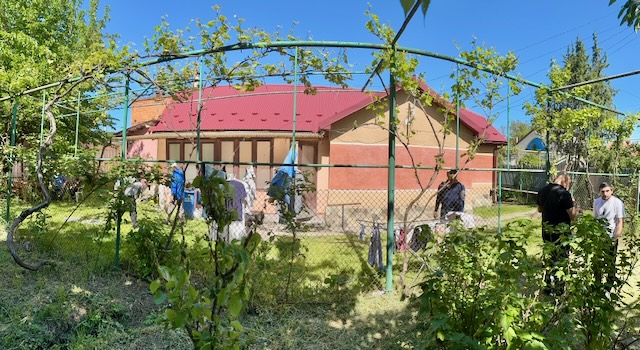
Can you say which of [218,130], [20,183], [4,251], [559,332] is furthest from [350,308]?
[218,130]

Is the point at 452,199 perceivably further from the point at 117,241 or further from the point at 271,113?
the point at 271,113

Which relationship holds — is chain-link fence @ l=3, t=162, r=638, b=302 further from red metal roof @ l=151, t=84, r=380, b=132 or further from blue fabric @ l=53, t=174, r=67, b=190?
red metal roof @ l=151, t=84, r=380, b=132

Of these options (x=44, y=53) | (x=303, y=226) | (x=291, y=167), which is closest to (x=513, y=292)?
(x=303, y=226)

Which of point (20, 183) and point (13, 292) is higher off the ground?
point (20, 183)

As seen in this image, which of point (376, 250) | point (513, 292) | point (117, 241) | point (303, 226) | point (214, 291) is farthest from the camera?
point (376, 250)

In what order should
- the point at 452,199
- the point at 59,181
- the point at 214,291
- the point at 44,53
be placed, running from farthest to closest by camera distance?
the point at 44,53 → the point at 59,181 → the point at 452,199 → the point at 214,291

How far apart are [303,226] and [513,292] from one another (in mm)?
2704

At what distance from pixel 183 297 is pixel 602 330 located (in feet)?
8.93

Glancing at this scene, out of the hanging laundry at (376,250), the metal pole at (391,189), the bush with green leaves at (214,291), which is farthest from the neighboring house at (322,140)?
the bush with green leaves at (214,291)

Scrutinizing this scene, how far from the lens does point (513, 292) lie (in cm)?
244

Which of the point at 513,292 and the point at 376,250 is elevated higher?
the point at 513,292

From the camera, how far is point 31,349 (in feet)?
10.4

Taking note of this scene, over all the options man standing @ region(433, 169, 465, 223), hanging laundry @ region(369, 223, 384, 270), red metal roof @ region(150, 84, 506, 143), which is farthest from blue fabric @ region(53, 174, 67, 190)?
man standing @ region(433, 169, 465, 223)

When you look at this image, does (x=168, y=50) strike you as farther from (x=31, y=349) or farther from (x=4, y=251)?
(x=4, y=251)
